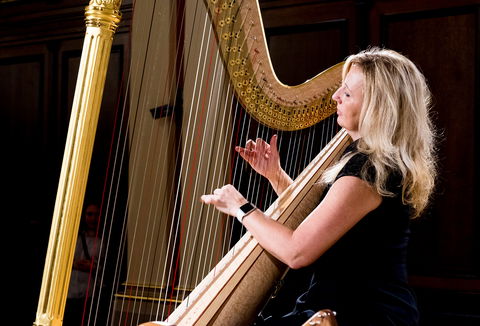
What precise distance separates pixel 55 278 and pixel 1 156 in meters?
4.17

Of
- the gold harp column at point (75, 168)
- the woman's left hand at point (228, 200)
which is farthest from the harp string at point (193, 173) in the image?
the gold harp column at point (75, 168)

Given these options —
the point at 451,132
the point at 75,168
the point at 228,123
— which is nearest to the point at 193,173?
the point at 451,132

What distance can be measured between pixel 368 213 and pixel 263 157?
0.67 metres

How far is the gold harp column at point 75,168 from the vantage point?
1.01 m

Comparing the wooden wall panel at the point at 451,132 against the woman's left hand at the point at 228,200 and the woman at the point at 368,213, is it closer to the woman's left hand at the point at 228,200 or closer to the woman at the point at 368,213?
the woman at the point at 368,213

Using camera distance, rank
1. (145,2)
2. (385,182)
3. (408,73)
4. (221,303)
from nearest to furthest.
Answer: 1. (221,303)
2. (385,182)
3. (408,73)
4. (145,2)

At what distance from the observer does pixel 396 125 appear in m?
1.71

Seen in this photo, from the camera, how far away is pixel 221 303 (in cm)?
148

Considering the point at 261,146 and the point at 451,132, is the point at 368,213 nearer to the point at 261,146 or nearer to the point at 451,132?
the point at 261,146

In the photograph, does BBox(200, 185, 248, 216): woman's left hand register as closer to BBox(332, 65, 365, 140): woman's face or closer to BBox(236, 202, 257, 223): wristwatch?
BBox(236, 202, 257, 223): wristwatch

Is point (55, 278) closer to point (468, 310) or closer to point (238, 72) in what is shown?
point (238, 72)

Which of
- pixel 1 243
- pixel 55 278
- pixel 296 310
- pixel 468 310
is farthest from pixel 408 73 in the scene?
pixel 1 243

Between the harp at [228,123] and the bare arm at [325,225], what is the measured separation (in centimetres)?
8

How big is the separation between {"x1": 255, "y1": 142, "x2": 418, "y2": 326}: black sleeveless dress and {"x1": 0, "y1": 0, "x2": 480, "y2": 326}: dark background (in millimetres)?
1662
